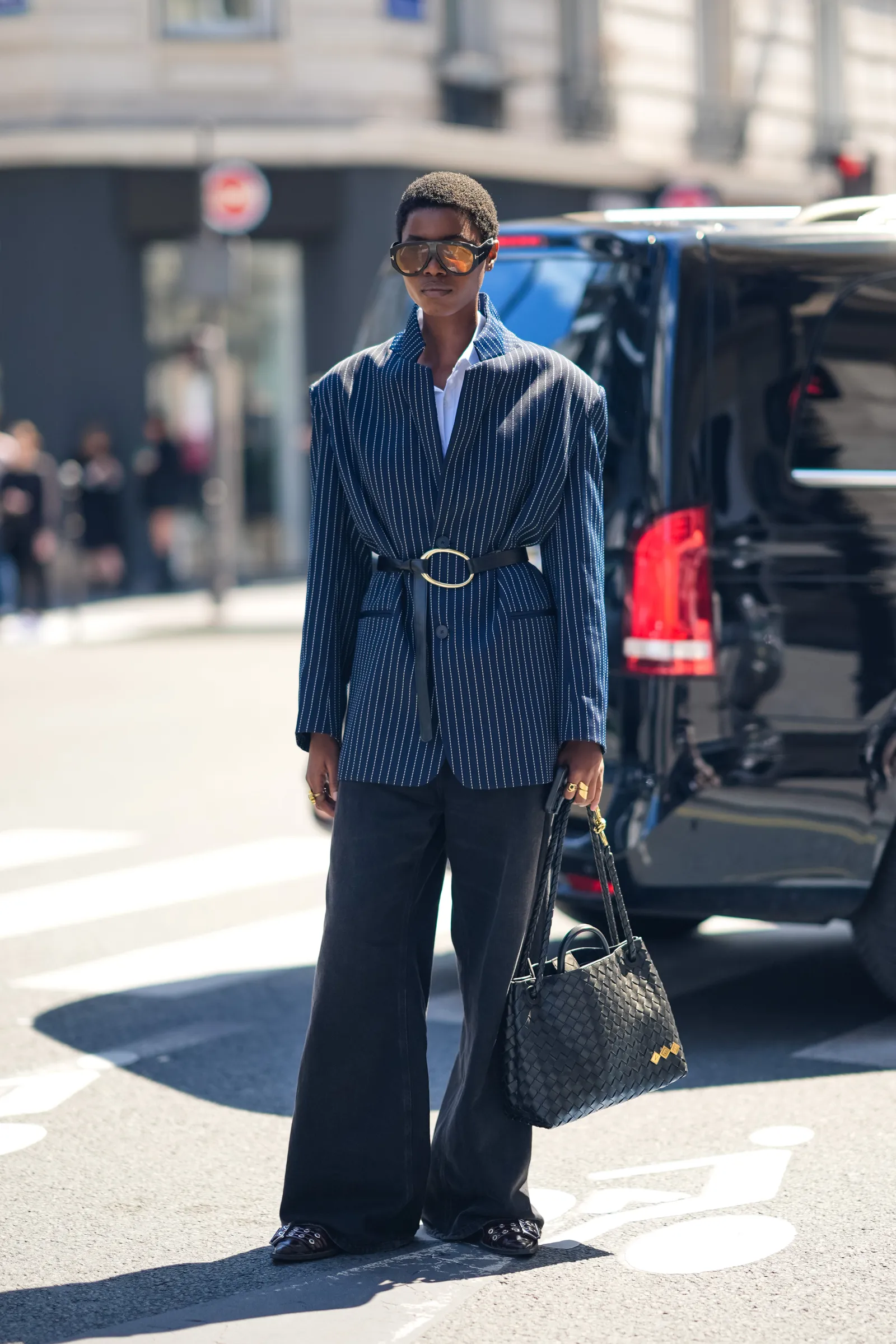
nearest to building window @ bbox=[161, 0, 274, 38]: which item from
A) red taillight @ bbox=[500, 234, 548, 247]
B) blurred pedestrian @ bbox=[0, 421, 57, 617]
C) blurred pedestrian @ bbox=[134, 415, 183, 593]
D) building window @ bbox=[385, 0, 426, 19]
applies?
building window @ bbox=[385, 0, 426, 19]

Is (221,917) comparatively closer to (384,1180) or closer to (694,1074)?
(694,1074)

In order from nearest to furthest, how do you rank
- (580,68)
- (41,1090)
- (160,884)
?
(41,1090), (160,884), (580,68)

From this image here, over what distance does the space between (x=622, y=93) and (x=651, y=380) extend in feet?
76.5

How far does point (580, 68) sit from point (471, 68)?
2418mm

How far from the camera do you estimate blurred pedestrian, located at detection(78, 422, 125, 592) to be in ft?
73.2

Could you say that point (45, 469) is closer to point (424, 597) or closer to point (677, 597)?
point (677, 597)

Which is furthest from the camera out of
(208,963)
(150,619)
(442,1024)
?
(150,619)

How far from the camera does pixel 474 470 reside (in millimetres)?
4145

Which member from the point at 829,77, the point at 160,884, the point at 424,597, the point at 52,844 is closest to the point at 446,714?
the point at 424,597

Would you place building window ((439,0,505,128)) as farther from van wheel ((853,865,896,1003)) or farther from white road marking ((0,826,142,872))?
van wheel ((853,865,896,1003))

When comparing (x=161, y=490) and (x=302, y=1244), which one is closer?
(x=302, y=1244)

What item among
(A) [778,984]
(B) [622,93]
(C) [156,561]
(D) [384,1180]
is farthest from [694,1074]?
(B) [622,93]

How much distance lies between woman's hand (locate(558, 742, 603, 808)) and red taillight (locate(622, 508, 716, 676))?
56.3 inches

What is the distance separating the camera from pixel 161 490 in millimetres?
22984
